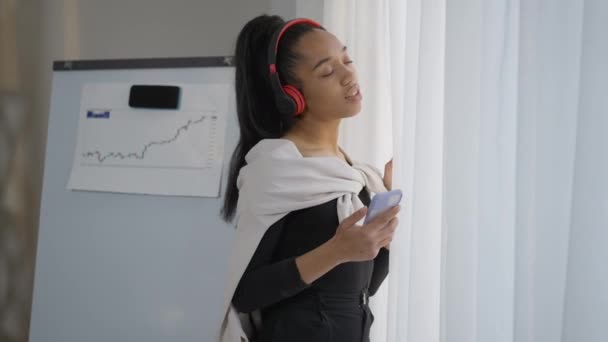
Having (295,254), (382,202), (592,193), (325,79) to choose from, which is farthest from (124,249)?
(592,193)

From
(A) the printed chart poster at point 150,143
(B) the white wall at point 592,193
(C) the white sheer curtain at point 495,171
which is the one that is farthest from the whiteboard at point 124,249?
(B) the white wall at point 592,193

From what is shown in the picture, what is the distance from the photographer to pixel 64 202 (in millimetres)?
1855

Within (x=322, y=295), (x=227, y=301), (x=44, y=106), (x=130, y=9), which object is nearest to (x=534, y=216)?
(x=322, y=295)

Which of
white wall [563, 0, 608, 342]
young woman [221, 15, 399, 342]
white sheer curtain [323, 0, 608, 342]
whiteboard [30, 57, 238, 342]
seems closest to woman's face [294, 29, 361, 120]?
young woman [221, 15, 399, 342]

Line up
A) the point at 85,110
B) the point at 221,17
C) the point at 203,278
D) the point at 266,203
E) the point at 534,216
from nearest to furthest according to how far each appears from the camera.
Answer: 1. the point at 534,216
2. the point at 266,203
3. the point at 203,278
4. the point at 85,110
5. the point at 221,17

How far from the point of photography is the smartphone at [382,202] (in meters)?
0.88

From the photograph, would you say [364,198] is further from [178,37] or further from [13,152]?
[13,152]

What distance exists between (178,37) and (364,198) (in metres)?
1.41

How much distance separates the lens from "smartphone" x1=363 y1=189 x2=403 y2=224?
884 mm

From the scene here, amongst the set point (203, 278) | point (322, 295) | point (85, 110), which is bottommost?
point (203, 278)

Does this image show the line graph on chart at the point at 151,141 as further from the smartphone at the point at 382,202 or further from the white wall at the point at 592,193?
the white wall at the point at 592,193

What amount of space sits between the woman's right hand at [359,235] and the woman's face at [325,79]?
24 cm

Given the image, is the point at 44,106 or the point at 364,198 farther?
the point at 44,106

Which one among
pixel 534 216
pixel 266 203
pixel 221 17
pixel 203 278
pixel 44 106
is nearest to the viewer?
pixel 534 216
